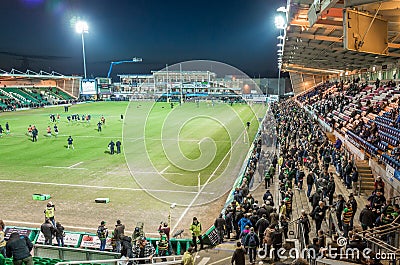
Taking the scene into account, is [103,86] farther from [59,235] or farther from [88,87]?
[59,235]

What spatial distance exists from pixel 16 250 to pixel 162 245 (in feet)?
15.3

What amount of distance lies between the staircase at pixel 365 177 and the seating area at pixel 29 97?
2837 inches

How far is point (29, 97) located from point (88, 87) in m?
29.0

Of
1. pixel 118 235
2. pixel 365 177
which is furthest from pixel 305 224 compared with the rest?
pixel 365 177

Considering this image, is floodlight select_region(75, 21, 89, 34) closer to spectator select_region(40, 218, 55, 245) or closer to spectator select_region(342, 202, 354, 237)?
spectator select_region(40, 218, 55, 245)

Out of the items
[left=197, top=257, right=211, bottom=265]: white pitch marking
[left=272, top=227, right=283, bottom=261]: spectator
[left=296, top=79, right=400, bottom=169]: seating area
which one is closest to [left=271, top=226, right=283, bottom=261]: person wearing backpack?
[left=272, top=227, right=283, bottom=261]: spectator

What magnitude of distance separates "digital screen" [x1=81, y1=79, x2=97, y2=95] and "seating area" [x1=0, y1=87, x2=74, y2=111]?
862 centimetres

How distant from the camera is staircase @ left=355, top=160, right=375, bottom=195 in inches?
656

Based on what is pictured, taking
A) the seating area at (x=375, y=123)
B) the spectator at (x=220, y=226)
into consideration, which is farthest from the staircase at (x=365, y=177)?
the spectator at (x=220, y=226)

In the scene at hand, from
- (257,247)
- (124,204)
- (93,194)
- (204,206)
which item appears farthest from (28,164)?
(257,247)

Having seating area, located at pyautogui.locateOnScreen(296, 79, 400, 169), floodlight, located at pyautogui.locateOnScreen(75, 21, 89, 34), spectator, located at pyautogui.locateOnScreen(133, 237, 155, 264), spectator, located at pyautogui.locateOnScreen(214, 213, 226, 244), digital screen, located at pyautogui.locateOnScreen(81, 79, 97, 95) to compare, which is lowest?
spectator, located at pyautogui.locateOnScreen(133, 237, 155, 264)

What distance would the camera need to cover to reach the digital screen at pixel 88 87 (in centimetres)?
11356

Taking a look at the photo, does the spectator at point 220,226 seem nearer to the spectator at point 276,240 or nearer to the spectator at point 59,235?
the spectator at point 276,240

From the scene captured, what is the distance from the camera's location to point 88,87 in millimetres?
114750
